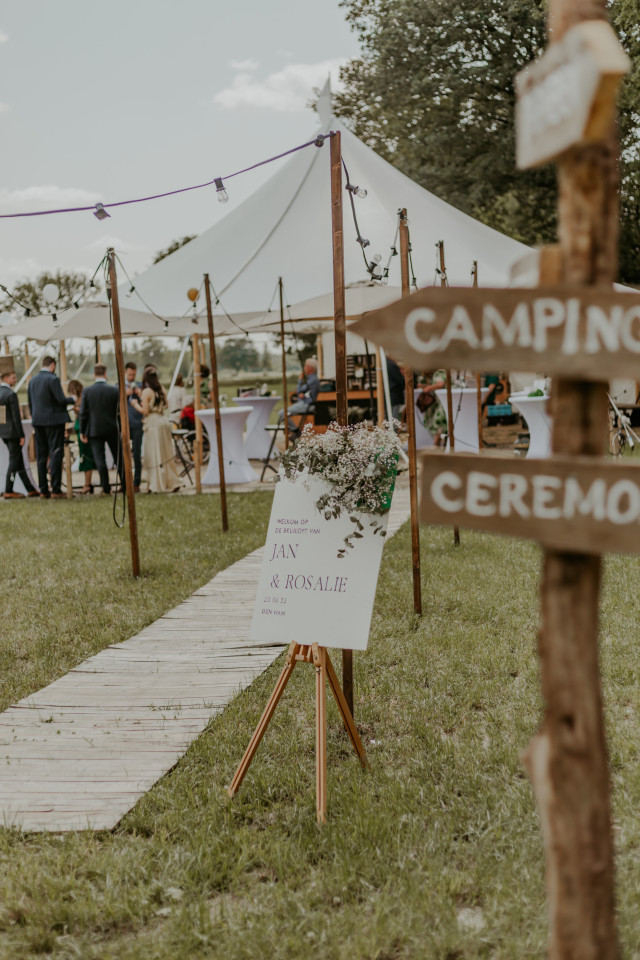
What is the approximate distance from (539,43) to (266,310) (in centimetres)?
1143

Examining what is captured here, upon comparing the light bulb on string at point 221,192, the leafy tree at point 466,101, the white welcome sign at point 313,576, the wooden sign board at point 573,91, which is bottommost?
the white welcome sign at point 313,576

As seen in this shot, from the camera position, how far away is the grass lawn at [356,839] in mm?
2398

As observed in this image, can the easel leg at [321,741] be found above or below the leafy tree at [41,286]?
below

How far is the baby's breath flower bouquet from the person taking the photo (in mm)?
3332

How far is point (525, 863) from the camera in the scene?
8.75ft

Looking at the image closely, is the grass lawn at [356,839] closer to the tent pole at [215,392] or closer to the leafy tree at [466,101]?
the tent pole at [215,392]

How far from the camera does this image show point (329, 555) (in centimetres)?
340

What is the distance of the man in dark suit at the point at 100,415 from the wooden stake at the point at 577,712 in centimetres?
997

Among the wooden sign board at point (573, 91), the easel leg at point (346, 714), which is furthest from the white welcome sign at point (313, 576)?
the wooden sign board at point (573, 91)

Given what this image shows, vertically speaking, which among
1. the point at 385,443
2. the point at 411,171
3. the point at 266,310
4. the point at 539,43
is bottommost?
the point at 385,443

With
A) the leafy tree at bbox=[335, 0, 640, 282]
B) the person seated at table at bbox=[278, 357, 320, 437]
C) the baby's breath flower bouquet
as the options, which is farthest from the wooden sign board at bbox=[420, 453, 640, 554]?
the leafy tree at bbox=[335, 0, 640, 282]

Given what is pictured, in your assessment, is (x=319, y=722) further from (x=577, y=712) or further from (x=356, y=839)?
(x=577, y=712)

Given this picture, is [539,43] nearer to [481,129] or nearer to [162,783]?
[481,129]

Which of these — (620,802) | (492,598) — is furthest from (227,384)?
(620,802)
